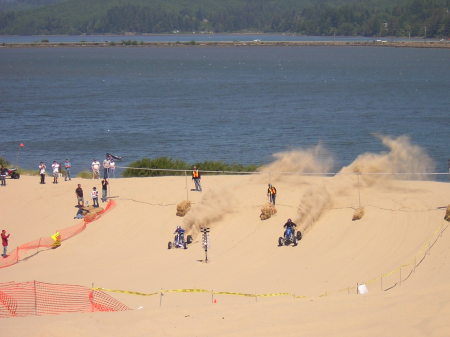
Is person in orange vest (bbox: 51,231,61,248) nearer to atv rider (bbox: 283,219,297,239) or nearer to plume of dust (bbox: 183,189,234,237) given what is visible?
plume of dust (bbox: 183,189,234,237)

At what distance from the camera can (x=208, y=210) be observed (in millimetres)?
24266

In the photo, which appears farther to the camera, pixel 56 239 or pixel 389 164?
pixel 389 164

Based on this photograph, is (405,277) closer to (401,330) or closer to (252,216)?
(401,330)

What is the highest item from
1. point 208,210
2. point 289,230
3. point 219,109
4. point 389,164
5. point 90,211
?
point 389,164

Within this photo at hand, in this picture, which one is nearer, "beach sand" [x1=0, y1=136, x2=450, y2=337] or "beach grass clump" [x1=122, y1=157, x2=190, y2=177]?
"beach sand" [x1=0, y1=136, x2=450, y2=337]

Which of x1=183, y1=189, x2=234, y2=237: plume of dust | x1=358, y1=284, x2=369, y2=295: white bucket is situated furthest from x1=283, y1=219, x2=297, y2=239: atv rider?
x1=358, y1=284, x2=369, y2=295: white bucket

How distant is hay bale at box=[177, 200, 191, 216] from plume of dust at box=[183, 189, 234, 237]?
28 centimetres

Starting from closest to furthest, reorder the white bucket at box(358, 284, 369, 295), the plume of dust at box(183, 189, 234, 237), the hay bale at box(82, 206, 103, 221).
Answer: the white bucket at box(358, 284, 369, 295) < the plume of dust at box(183, 189, 234, 237) < the hay bale at box(82, 206, 103, 221)

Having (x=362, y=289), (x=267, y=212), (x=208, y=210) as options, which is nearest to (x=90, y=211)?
(x=208, y=210)

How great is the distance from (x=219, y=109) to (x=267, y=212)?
1999 inches

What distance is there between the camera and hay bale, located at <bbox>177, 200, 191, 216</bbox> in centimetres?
2484

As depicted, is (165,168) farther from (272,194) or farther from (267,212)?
(267,212)

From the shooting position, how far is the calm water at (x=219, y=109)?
51.0m

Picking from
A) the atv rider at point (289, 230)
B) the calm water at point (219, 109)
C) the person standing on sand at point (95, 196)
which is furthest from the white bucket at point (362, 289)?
the calm water at point (219, 109)
